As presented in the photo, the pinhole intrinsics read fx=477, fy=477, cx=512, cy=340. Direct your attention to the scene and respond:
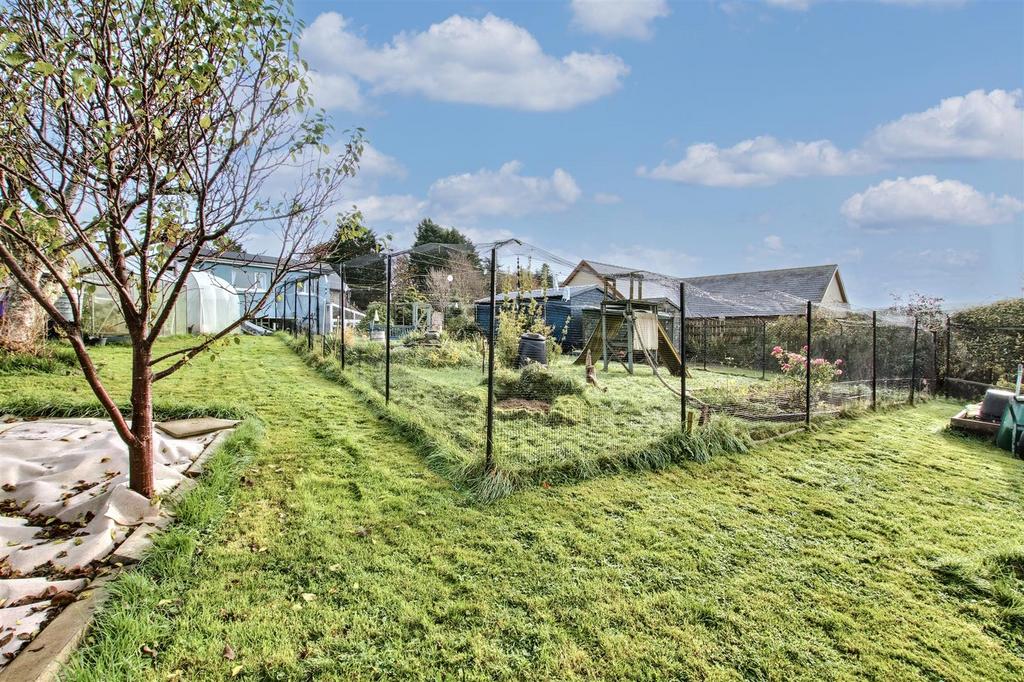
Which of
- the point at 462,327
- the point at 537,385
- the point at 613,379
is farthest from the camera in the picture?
the point at 462,327

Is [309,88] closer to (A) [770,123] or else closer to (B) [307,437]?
(B) [307,437]

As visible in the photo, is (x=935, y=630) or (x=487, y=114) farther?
(x=487, y=114)

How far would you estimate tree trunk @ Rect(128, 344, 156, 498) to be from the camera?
3.18m

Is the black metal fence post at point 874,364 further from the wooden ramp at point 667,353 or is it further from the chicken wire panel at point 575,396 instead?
the wooden ramp at point 667,353

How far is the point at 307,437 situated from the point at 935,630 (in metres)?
5.20

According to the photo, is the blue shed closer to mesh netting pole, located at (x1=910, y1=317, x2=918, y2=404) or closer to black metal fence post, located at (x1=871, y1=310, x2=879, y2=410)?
mesh netting pole, located at (x1=910, y1=317, x2=918, y2=404)

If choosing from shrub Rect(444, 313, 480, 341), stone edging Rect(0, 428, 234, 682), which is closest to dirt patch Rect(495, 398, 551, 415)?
stone edging Rect(0, 428, 234, 682)

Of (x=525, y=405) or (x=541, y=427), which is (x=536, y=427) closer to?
(x=541, y=427)

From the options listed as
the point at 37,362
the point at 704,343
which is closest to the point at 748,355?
the point at 704,343

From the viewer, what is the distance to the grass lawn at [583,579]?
80.8 inches

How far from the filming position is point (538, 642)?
2172 mm

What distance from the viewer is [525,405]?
22.0ft

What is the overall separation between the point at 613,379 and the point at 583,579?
7.34 metres

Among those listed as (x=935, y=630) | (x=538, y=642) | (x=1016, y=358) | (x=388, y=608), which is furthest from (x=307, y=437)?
(x=1016, y=358)
